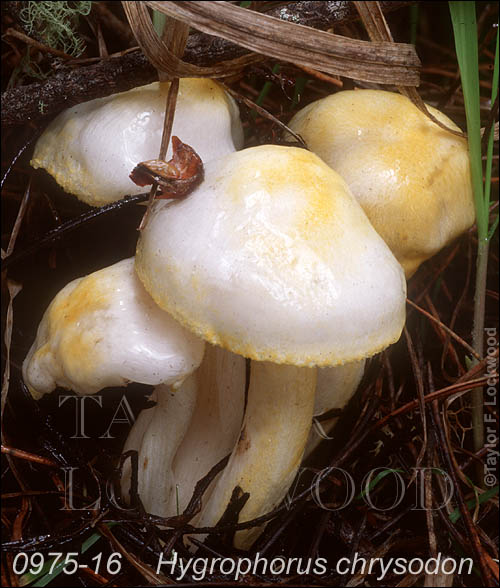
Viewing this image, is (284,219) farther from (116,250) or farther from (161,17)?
(116,250)

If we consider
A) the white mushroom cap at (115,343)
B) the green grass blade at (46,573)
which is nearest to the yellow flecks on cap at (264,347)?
the white mushroom cap at (115,343)

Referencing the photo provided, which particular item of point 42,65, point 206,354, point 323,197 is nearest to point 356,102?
point 323,197

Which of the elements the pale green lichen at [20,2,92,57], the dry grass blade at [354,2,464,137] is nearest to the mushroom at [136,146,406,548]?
the dry grass blade at [354,2,464,137]

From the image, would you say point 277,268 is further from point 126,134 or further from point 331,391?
point 331,391

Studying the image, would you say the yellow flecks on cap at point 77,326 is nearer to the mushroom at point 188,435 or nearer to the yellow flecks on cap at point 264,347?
the yellow flecks on cap at point 264,347

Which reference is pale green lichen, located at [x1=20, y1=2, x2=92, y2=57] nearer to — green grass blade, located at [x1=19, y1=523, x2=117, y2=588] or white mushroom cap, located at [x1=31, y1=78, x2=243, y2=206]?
white mushroom cap, located at [x1=31, y1=78, x2=243, y2=206]

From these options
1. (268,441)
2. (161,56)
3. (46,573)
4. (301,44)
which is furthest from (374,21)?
(46,573)
